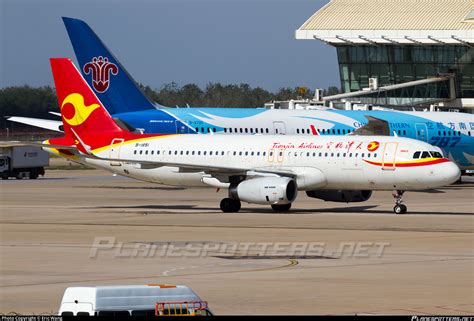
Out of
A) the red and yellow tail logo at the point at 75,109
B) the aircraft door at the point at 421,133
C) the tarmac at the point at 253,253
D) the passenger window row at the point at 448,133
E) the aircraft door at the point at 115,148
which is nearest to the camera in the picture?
the tarmac at the point at 253,253

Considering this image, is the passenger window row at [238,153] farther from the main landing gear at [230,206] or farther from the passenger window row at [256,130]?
the passenger window row at [256,130]

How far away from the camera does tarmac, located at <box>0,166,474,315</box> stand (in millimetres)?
25422

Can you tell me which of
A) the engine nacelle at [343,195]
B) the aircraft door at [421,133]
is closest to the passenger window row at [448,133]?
the aircraft door at [421,133]

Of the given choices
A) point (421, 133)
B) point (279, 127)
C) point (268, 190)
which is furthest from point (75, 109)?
point (421, 133)

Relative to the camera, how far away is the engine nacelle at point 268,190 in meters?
51.3

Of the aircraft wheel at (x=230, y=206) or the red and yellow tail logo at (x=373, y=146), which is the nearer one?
the red and yellow tail logo at (x=373, y=146)

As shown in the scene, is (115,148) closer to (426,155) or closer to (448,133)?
(426,155)

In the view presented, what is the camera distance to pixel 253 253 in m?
35.3

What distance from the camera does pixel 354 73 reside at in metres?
122

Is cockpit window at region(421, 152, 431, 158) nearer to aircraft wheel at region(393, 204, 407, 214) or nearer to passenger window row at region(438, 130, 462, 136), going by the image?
aircraft wheel at region(393, 204, 407, 214)

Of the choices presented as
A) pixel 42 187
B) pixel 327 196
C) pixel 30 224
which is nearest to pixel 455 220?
pixel 327 196

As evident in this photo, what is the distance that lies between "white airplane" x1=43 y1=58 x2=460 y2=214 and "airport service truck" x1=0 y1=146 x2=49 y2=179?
29.7 meters

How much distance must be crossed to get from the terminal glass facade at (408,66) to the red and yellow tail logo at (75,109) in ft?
200

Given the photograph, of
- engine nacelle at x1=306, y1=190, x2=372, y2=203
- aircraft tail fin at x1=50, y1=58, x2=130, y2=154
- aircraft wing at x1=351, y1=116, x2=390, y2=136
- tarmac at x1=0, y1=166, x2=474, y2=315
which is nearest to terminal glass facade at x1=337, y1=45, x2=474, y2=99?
aircraft wing at x1=351, y1=116, x2=390, y2=136
